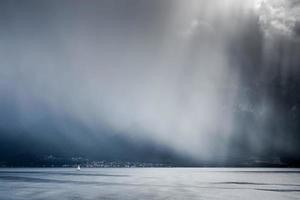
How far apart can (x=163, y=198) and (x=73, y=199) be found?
101ft

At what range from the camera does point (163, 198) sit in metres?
127

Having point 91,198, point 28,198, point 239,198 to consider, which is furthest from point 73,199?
point 239,198

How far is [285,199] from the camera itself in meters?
134

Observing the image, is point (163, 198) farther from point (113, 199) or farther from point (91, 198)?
point (91, 198)

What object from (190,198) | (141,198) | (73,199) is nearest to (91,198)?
(73,199)

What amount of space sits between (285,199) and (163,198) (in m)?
45.0

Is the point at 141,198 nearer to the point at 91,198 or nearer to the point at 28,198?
the point at 91,198

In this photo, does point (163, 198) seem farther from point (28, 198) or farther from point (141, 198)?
point (28, 198)

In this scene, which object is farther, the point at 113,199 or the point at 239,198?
the point at 239,198

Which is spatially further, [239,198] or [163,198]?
[239,198]

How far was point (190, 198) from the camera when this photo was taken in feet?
432

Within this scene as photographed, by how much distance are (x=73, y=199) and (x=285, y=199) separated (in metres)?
75.6

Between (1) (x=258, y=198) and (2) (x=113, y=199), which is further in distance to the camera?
(1) (x=258, y=198)

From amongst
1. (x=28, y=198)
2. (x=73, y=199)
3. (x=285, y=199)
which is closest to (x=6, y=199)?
(x=28, y=198)
